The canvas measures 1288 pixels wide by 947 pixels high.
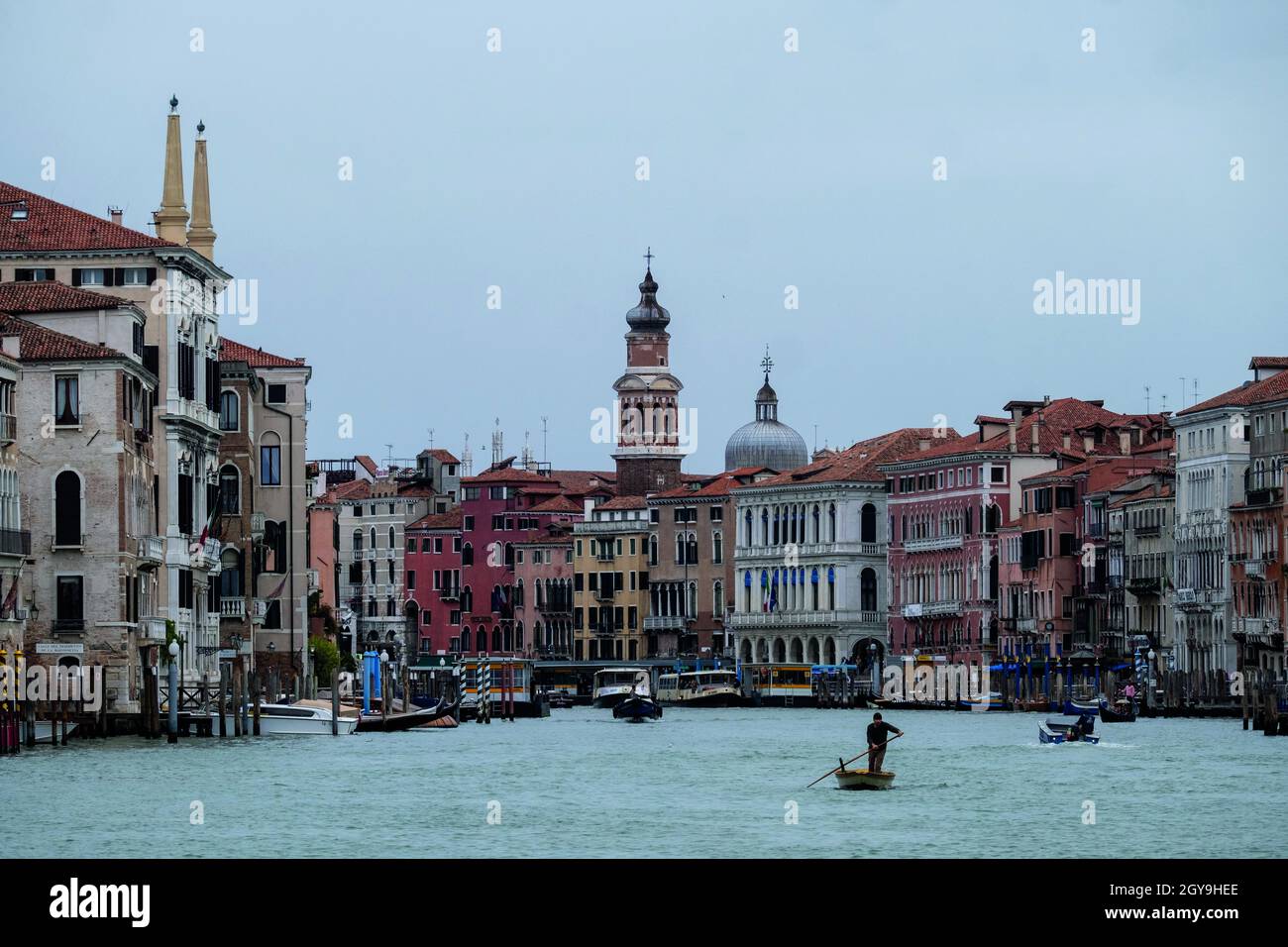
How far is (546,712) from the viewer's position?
96375 mm

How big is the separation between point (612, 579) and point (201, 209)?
215 feet

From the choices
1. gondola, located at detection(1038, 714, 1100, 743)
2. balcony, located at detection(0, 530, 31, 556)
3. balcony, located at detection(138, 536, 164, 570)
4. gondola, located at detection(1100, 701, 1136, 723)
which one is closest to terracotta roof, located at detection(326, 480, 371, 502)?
gondola, located at detection(1100, 701, 1136, 723)

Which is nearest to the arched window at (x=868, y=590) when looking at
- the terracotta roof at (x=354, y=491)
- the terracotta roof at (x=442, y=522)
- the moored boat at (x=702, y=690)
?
the moored boat at (x=702, y=690)

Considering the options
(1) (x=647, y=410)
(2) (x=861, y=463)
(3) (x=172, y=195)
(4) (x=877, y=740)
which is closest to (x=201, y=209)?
(3) (x=172, y=195)

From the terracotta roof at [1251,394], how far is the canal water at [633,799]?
20.1 m

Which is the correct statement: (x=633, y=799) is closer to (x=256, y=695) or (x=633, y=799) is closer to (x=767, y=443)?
(x=256, y=695)

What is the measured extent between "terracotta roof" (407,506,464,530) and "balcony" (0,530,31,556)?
8755 cm

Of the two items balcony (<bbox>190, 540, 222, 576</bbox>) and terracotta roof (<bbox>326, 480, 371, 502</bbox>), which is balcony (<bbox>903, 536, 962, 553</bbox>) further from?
balcony (<bbox>190, 540, 222, 576</bbox>)

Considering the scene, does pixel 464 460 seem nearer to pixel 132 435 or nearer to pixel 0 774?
pixel 132 435

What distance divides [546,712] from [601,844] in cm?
5880

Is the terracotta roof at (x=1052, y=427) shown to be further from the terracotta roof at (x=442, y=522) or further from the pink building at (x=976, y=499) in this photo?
the terracotta roof at (x=442, y=522)

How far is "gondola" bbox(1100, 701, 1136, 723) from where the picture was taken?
7819 cm

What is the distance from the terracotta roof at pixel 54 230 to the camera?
215 feet
